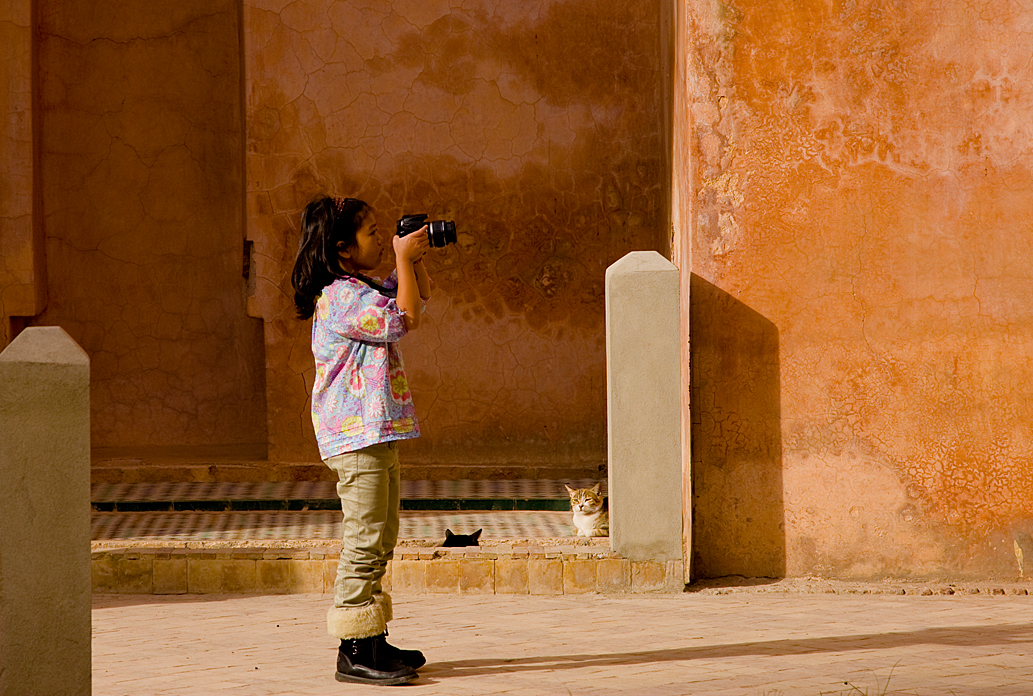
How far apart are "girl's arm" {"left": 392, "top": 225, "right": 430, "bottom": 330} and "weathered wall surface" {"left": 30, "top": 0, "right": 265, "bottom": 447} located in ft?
18.3

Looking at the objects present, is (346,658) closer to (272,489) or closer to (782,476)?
(782,476)

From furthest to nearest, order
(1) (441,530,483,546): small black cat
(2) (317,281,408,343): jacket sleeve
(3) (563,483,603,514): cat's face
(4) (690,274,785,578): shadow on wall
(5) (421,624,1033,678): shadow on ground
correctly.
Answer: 1. (3) (563,483,603,514): cat's face
2. (1) (441,530,483,546): small black cat
3. (4) (690,274,785,578): shadow on wall
4. (5) (421,624,1033,678): shadow on ground
5. (2) (317,281,408,343): jacket sleeve

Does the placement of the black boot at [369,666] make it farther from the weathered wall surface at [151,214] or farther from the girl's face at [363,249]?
the weathered wall surface at [151,214]

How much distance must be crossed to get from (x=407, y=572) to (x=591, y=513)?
1.06 m

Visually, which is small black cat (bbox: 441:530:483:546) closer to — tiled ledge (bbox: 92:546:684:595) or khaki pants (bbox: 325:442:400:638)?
tiled ledge (bbox: 92:546:684:595)

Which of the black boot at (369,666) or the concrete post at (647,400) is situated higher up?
the concrete post at (647,400)

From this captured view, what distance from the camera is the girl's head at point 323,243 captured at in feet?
12.8

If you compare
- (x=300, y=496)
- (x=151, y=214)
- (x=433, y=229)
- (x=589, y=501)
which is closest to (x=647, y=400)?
(x=589, y=501)

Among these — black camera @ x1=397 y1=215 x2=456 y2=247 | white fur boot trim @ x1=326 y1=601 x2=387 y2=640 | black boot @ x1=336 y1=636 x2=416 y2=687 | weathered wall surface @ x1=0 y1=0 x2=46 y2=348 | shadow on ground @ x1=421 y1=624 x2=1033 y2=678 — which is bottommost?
shadow on ground @ x1=421 y1=624 x2=1033 y2=678

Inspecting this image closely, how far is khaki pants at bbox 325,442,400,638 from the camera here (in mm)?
3797

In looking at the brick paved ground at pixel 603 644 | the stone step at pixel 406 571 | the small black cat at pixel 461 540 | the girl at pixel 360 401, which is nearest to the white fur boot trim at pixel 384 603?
the girl at pixel 360 401

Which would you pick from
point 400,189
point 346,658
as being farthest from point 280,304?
point 346,658

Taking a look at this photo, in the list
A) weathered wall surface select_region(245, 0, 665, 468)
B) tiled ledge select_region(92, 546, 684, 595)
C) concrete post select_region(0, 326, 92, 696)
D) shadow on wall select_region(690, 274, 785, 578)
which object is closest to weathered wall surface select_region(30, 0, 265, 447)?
weathered wall surface select_region(245, 0, 665, 468)

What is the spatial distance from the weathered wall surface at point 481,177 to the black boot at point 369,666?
176 inches
